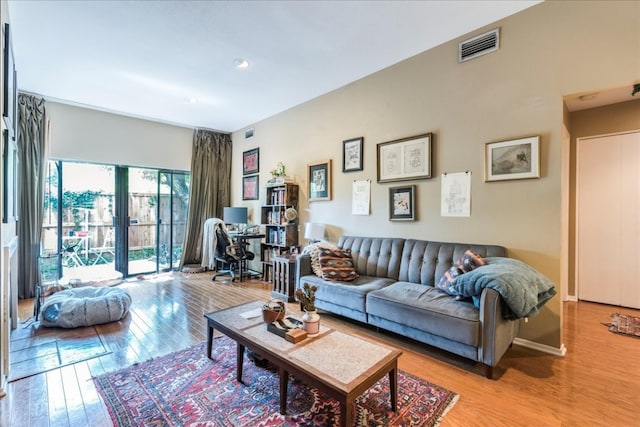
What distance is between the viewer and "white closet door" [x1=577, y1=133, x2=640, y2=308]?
3572 mm

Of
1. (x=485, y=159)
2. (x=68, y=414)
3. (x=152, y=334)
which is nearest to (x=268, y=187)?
(x=152, y=334)

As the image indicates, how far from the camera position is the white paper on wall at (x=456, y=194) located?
3.02 metres

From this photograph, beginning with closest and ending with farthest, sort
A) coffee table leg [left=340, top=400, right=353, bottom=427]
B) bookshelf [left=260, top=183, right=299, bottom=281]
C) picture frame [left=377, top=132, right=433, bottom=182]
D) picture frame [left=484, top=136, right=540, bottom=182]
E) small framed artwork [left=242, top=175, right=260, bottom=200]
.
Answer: coffee table leg [left=340, top=400, right=353, bottom=427], picture frame [left=484, top=136, right=540, bottom=182], picture frame [left=377, top=132, right=433, bottom=182], bookshelf [left=260, top=183, right=299, bottom=281], small framed artwork [left=242, top=175, right=260, bottom=200]

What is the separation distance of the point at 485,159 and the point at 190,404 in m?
3.25

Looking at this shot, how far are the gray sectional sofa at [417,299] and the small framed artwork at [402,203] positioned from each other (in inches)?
12.3

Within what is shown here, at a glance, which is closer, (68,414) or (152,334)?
(68,414)

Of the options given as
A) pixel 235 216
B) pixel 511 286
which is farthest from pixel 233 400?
pixel 235 216

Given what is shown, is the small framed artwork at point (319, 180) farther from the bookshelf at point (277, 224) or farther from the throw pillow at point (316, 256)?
the throw pillow at point (316, 256)

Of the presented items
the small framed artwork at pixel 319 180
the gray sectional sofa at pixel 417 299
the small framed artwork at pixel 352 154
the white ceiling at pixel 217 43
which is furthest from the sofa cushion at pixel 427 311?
the white ceiling at pixel 217 43

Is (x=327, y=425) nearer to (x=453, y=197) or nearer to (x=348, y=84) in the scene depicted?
(x=453, y=197)

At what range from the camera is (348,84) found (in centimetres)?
413

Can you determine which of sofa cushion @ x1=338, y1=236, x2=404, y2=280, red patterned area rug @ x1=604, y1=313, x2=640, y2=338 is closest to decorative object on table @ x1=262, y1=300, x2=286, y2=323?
sofa cushion @ x1=338, y1=236, x2=404, y2=280

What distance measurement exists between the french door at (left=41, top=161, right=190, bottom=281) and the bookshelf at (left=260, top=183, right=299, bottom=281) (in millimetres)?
2090

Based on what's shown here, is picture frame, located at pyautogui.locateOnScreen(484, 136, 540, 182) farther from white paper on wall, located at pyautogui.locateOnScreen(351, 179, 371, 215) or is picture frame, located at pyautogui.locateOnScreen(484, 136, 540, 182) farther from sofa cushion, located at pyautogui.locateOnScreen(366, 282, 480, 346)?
white paper on wall, located at pyautogui.locateOnScreen(351, 179, 371, 215)
